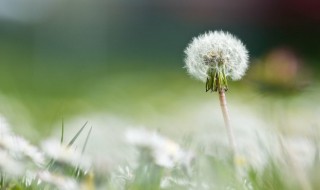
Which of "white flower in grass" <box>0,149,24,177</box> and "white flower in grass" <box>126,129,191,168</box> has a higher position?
"white flower in grass" <box>126,129,191,168</box>

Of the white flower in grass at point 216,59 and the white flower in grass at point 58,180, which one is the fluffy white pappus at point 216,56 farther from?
the white flower in grass at point 58,180

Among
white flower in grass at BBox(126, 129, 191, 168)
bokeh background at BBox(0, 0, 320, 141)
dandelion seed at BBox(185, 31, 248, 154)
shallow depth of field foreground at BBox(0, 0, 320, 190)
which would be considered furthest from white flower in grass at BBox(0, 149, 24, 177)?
bokeh background at BBox(0, 0, 320, 141)

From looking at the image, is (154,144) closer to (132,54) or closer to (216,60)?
(216,60)

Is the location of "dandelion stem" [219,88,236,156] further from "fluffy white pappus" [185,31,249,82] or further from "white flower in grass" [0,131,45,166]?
"white flower in grass" [0,131,45,166]

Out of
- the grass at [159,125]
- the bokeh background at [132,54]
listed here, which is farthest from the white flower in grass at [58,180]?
the bokeh background at [132,54]

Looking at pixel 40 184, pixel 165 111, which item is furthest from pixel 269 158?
pixel 165 111

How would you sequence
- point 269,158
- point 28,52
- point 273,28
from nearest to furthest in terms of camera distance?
point 269,158
point 28,52
point 273,28

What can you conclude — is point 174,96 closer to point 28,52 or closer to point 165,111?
point 165,111
